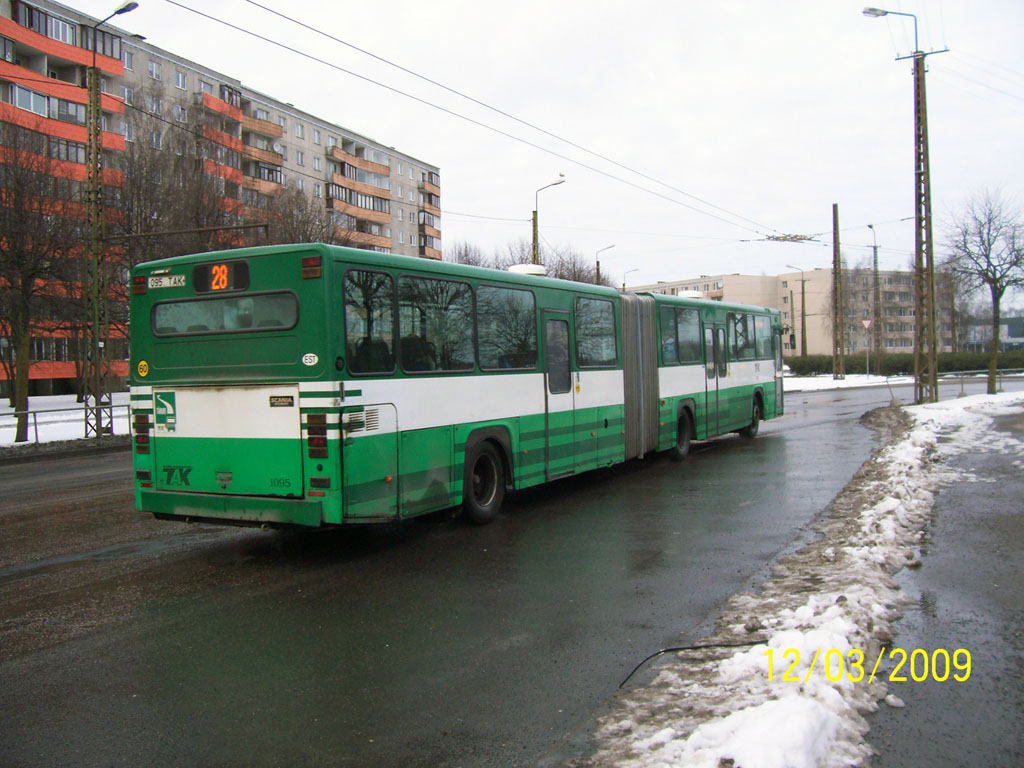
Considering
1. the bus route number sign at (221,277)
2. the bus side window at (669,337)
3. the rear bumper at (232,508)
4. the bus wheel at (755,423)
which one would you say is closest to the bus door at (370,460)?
the rear bumper at (232,508)

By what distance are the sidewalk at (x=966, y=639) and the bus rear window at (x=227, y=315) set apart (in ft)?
17.7

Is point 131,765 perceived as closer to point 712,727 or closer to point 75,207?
point 712,727

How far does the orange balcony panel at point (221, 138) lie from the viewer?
32.9 meters

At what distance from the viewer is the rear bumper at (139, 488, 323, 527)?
7180 millimetres

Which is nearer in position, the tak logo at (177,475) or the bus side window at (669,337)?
the tak logo at (177,475)

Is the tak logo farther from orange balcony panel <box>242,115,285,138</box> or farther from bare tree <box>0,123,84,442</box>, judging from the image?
orange balcony panel <box>242,115,285,138</box>

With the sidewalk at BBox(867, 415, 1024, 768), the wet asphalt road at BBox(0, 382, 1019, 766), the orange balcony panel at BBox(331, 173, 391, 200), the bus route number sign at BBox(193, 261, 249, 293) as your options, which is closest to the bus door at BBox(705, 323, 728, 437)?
the wet asphalt road at BBox(0, 382, 1019, 766)

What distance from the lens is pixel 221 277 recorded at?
7.68m

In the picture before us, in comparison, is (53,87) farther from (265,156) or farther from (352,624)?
(352,624)

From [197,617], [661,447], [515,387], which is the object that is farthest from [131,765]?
[661,447]

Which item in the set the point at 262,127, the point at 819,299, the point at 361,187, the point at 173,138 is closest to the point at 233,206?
the point at 173,138

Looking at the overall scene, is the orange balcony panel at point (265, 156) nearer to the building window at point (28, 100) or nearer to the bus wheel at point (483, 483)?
the building window at point (28, 100)

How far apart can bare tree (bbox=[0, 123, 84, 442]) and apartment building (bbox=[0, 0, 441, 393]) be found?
0.42m
